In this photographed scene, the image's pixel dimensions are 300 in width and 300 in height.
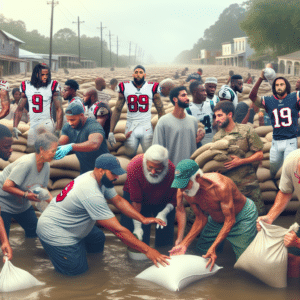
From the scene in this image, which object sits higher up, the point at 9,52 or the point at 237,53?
the point at 237,53

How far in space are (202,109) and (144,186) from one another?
1690mm

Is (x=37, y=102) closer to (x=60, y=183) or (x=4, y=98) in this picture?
(x=4, y=98)

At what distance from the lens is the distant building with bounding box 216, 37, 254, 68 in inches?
2840

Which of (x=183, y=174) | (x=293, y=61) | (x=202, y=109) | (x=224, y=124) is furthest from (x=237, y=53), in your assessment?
(x=183, y=174)

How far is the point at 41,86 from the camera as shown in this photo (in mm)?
5426

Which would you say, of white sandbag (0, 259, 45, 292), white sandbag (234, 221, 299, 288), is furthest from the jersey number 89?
white sandbag (0, 259, 45, 292)

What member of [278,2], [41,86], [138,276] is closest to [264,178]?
[138,276]

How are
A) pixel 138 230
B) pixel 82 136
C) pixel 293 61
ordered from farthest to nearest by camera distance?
pixel 293 61, pixel 82 136, pixel 138 230

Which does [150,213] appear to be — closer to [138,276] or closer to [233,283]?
[138,276]

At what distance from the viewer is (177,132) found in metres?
4.53

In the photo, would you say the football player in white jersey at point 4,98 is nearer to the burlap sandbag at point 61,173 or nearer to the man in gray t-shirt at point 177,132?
the burlap sandbag at point 61,173

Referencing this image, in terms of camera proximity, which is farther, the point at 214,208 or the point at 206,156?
the point at 206,156

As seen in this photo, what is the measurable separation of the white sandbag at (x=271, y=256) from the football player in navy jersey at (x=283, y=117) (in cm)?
140

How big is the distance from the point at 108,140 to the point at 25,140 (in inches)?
50.9
